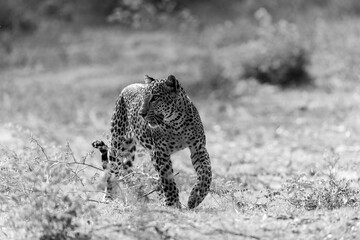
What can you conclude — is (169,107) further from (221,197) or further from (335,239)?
(335,239)

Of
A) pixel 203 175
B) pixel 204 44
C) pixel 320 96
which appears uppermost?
pixel 204 44

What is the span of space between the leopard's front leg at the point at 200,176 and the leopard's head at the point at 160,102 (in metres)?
0.44

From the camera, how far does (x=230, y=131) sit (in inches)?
651

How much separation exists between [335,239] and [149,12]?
19.7 m

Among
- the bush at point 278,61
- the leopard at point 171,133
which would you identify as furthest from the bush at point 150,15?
the leopard at point 171,133

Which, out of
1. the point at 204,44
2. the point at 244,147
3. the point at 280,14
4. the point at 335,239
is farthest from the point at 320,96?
the point at 335,239

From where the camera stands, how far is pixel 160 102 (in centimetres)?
916

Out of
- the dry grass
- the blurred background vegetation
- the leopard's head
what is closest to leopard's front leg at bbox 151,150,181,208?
the dry grass

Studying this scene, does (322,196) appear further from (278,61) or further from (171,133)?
(278,61)

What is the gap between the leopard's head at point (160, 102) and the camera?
9148 millimetres

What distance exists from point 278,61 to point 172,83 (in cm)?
1111

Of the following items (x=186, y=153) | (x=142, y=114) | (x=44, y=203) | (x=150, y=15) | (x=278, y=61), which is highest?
(x=150, y=15)

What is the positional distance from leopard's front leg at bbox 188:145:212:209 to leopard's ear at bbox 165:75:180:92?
61 centimetres

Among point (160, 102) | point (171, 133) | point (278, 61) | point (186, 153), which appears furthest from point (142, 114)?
point (278, 61)
